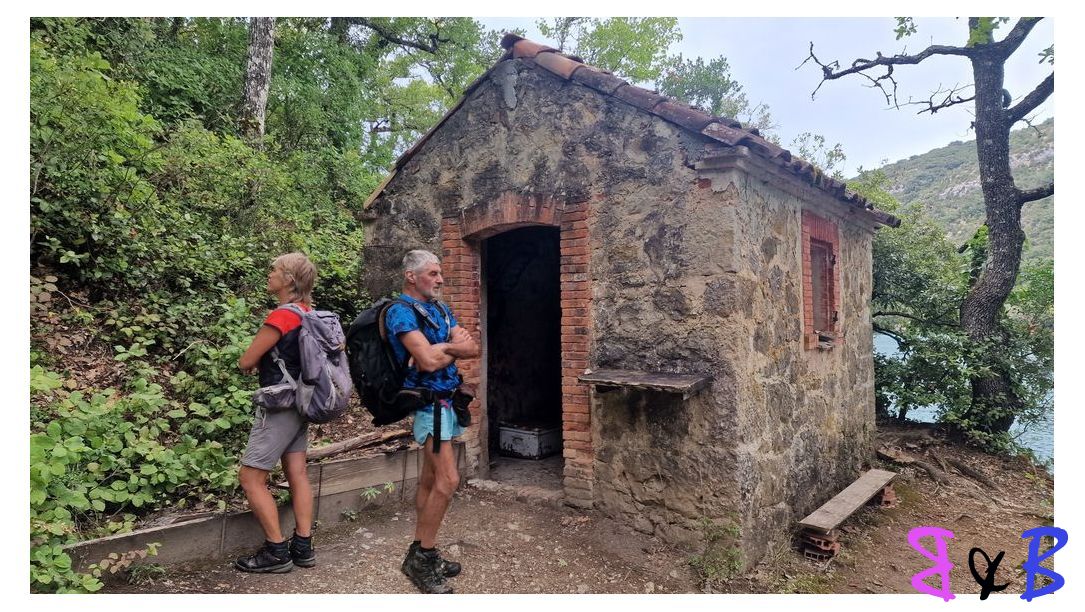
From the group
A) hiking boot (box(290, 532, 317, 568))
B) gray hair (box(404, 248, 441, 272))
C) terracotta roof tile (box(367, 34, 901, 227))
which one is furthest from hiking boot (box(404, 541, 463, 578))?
terracotta roof tile (box(367, 34, 901, 227))

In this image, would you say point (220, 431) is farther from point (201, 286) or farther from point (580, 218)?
point (580, 218)

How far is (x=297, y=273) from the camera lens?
3.50m

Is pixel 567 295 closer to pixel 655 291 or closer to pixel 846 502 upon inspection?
pixel 655 291

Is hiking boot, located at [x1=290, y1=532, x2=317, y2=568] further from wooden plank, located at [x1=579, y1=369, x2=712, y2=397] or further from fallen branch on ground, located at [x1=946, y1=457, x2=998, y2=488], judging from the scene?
fallen branch on ground, located at [x1=946, y1=457, x2=998, y2=488]

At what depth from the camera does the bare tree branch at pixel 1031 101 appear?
27.2ft

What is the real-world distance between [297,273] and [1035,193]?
9.73 meters

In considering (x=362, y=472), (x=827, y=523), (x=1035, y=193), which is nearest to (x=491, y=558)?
(x=362, y=472)

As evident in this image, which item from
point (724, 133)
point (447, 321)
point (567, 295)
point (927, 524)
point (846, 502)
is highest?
point (724, 133)

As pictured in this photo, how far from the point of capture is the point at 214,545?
12.2 feet

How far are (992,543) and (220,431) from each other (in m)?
6.97

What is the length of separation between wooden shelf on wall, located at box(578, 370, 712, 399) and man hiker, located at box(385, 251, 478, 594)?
1.25 meters

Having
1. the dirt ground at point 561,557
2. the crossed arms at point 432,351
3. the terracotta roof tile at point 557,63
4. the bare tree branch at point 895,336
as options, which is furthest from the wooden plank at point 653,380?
the bare tree branch at point 895,336

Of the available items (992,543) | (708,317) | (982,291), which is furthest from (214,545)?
(982,291)

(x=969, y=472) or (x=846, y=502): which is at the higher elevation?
(x=846, y=502)
